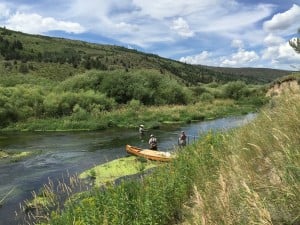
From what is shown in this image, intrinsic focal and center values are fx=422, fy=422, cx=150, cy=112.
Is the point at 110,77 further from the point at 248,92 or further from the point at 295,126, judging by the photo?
the point at 295,126

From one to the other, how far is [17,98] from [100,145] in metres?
26.8

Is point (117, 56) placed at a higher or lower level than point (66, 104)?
higher

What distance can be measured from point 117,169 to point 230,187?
18.0 meters

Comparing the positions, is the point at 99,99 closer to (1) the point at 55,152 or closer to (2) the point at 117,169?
(1) the point at 55,152

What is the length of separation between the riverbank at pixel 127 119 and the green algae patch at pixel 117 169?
21760mm

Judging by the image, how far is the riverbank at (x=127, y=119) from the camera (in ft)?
158

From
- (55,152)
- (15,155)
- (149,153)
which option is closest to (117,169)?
(149,153)

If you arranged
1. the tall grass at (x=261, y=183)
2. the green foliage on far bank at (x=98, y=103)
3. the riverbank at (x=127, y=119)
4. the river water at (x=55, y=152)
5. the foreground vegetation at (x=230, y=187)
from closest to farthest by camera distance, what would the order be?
the tall grass at (x=261, y=183)
the foreground vegetation at (x=230, y=187)
the river water at (x=55, y=152)
the riverbank at (x=127, y=119)
the green foliage on far bank at (x=98, y=103)

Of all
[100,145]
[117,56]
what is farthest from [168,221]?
[117,56]

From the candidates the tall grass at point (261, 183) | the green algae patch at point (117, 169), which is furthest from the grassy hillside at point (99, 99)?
the tall grass at point (261, 183)

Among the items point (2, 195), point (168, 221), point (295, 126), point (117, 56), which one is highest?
point (117, 56)

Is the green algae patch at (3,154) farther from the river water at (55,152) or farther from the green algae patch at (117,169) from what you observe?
the green algae patch at (117,169)

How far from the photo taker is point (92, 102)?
198 feet

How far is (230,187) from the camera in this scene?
16.1ft
